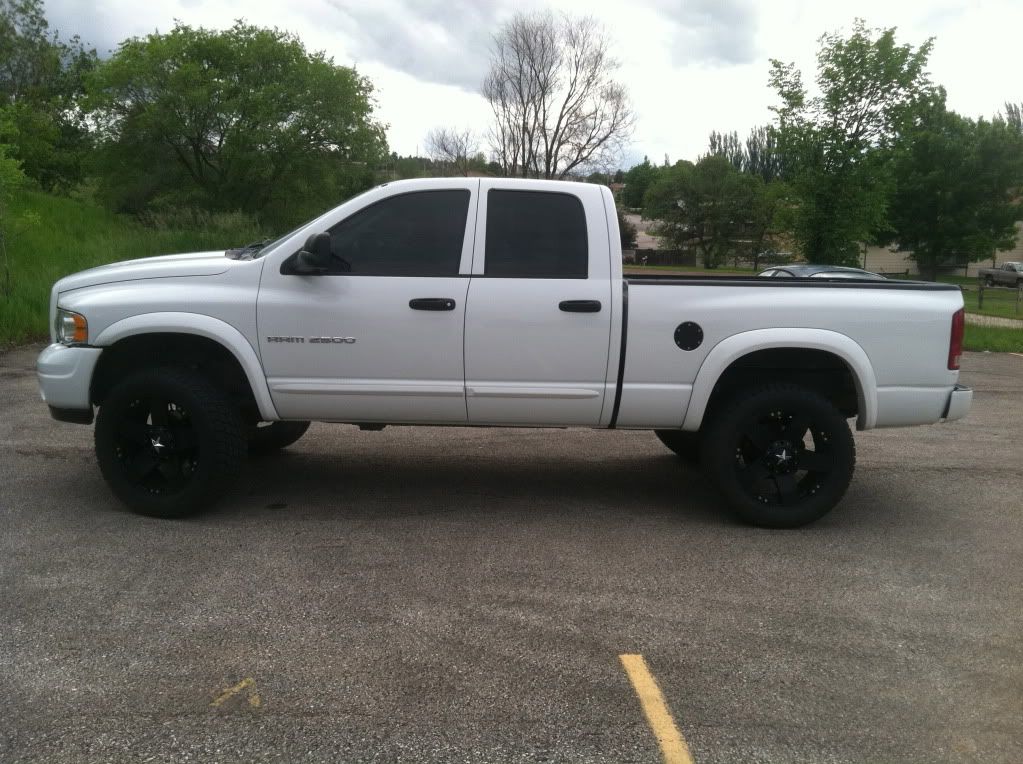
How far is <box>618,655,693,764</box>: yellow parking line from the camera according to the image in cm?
285

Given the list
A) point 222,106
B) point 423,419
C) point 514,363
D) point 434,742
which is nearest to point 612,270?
point 514,363

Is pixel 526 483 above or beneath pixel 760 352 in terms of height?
beneath

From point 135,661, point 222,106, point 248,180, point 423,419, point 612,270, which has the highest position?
point 222,106

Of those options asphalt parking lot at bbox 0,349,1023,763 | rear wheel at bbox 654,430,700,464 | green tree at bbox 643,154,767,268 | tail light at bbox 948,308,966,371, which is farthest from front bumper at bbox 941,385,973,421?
green tree at bbox 643,154,767,268

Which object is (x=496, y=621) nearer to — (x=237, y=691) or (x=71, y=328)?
(x=237, y=691)

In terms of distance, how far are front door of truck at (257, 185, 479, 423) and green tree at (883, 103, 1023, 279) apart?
127 feet

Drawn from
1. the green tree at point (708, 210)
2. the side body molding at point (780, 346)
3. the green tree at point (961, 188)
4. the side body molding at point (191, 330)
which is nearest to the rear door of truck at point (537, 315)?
the side body molding at point (780, 346)

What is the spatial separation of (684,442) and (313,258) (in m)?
3.26

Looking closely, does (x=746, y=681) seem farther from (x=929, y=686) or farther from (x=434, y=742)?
(x=434, y=742)

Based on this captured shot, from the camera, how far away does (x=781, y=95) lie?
1961 centimetres

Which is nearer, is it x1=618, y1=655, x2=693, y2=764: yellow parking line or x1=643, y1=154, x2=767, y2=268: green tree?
x1=618, y1=655, x2=693, y2=764: yellow parking line

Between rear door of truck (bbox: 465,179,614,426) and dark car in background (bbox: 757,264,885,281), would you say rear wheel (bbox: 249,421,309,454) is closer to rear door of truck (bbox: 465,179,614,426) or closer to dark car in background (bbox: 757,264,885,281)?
rear door of truck (bbox: 465,179,614,426)

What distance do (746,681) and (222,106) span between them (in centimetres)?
4238

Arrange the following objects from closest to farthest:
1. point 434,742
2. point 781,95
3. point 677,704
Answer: point 434,742, point 677,704, point 781,95
